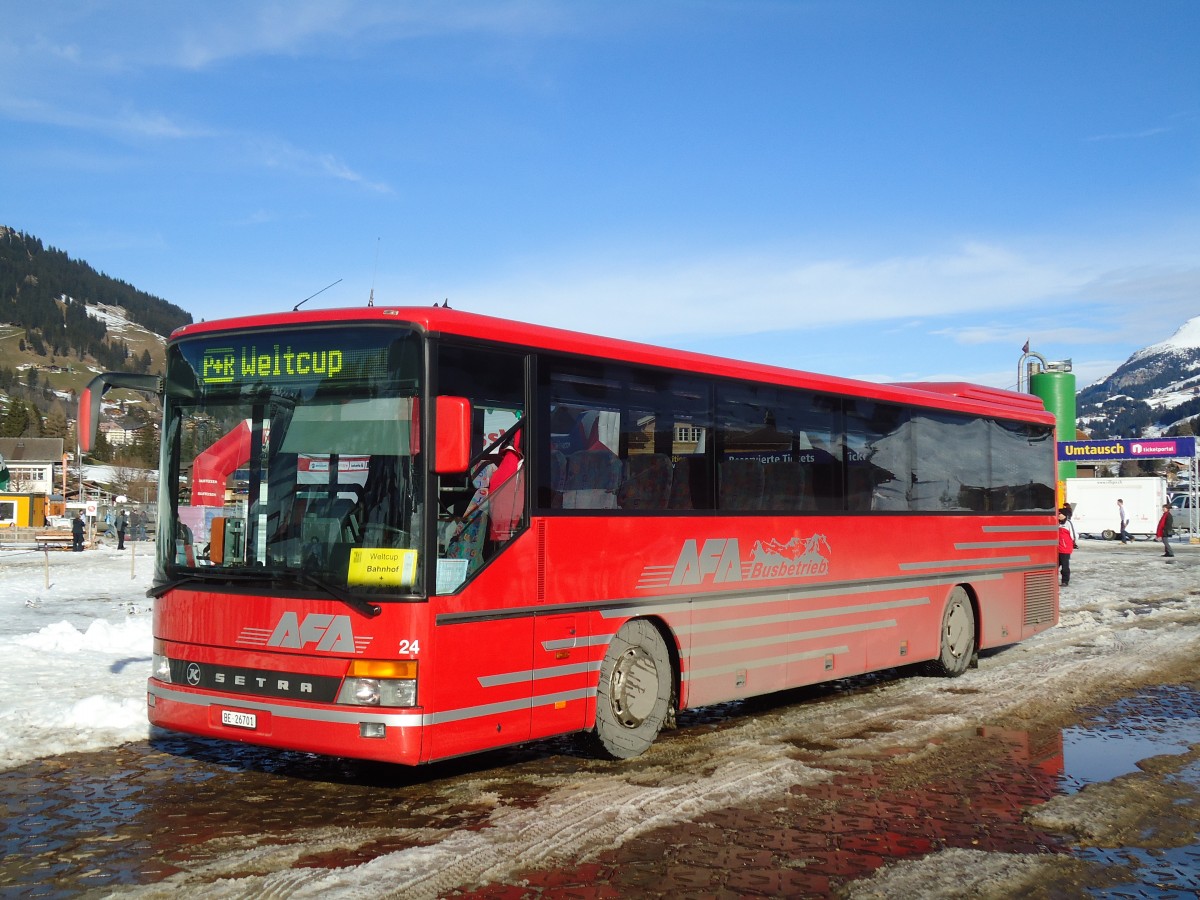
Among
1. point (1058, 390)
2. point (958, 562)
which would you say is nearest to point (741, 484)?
point (958, 562)

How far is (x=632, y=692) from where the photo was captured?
874 cm

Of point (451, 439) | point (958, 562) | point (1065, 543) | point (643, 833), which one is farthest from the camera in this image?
point (1065, 543)

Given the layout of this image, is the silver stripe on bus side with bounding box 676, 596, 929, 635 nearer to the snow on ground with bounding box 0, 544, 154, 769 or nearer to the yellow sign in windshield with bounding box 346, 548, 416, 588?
the yellow sign in windshield with bounding box 346, 548, 416, 588

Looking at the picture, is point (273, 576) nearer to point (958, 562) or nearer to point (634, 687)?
point (634, 687)

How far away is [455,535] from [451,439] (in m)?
0.67

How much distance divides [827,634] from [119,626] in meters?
9.95

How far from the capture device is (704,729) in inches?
398

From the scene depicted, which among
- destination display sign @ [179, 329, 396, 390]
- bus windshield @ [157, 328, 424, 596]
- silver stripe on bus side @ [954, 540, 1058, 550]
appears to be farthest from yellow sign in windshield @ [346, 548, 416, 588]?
silver stripe on bus side @ [954, 540, 1058, 550]

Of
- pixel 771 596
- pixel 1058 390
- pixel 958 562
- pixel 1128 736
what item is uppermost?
pixel 1058 390

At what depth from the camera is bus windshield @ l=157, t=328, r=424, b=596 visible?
710 cm

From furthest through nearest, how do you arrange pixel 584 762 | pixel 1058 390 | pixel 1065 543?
pixel 1058 390
pixel 1065 543
pixel 584 762

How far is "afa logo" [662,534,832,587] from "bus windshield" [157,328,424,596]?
8.14 feet

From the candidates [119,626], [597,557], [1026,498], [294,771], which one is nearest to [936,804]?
[597,557]

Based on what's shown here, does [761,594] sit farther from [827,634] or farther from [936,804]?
[936,804]
